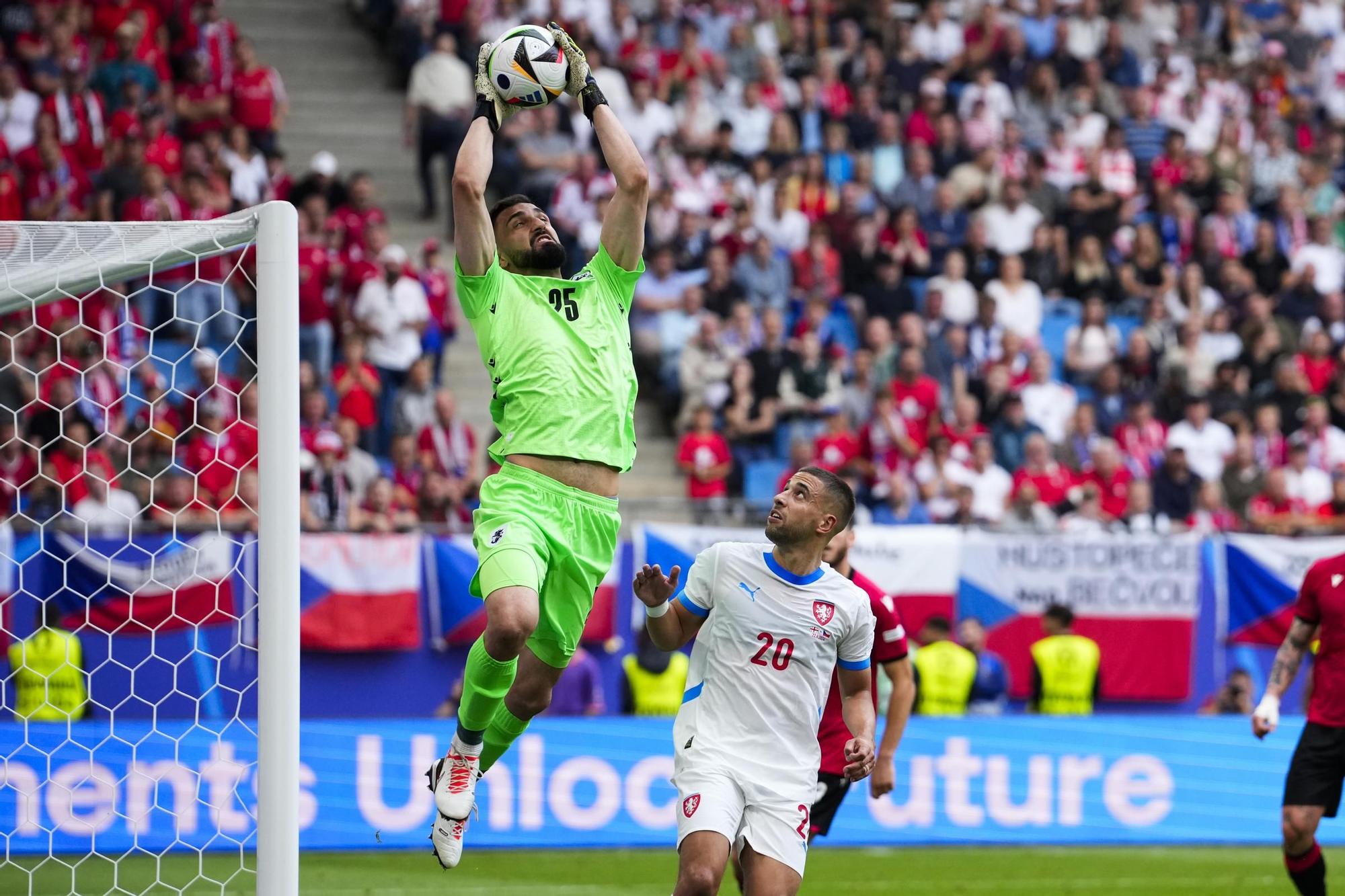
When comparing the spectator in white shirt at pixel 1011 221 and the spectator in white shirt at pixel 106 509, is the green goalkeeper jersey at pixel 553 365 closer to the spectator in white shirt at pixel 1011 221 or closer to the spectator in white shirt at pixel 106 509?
the spectator in white shirt at pixel 106 509

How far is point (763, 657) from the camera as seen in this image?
7598 millimetres

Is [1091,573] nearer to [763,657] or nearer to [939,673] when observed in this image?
[939,673]

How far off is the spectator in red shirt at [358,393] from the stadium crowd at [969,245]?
2.61 meters

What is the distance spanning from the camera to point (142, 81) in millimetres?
18656

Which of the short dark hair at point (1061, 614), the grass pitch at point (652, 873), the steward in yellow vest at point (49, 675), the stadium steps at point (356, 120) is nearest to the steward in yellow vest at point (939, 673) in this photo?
the short dark hair at point (1061, 614)

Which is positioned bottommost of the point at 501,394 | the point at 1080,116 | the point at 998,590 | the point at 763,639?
the point at 998,590

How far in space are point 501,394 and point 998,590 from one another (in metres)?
9.26

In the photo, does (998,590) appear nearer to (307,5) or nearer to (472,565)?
(472,565)

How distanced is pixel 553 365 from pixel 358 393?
9.54m

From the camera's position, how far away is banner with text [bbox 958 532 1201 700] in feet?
53.2

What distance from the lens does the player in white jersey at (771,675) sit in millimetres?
7402

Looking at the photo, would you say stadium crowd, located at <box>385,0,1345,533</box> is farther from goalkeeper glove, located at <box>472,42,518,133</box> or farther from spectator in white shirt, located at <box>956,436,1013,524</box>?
goalkeeper glove, located at <box>472,42,518,133</box>

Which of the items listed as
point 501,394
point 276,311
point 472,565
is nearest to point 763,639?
point 501,394

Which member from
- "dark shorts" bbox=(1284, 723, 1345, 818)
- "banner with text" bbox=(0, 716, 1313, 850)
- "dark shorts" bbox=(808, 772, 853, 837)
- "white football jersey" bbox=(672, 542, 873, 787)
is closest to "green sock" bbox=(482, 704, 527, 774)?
"white football jersey" bbox=(672, 542, 873, 787)
